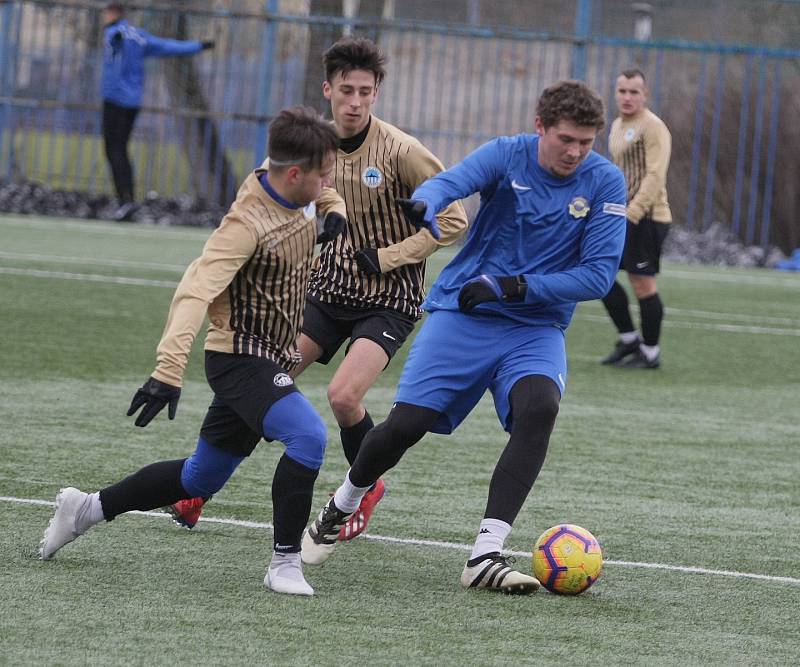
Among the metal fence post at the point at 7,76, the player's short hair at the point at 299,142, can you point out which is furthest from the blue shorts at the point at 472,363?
the metal fence post at the point at 7,76

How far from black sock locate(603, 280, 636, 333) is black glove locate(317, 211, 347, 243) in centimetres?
604

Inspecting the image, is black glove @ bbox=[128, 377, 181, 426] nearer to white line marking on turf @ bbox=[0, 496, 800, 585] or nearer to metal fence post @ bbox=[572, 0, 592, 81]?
white line marking on turf @ bbox=[0, 496, 800, 585]

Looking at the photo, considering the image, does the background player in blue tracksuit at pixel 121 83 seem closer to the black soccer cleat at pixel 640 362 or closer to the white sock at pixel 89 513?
the black soccer cleat at pixel 640 362

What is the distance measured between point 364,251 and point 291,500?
1.43m

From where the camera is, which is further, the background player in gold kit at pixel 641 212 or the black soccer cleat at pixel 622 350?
the black soccer cleat at pixel 622 350

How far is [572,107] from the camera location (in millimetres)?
5332

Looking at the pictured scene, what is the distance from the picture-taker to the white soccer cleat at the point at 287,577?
4820mm

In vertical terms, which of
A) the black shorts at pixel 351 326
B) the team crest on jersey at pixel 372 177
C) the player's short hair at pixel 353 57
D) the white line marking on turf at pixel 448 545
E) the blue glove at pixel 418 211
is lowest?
the white line marking on turf at pixel 448 545

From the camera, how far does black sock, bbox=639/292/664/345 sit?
36.0 ft

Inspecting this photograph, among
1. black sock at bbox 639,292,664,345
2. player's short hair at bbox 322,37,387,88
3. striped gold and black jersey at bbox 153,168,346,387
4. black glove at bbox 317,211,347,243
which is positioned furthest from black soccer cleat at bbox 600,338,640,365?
striped gold and black jersey at bbox 153,168,346,387

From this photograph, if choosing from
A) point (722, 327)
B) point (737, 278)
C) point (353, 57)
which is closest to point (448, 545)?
point (353, 57)

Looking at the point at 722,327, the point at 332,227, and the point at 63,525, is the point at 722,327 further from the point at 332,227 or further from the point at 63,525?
the point at 63,525

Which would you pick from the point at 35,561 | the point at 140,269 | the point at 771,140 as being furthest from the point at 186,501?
the point at 771,140

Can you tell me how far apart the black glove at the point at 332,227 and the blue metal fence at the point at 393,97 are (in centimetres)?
1529
